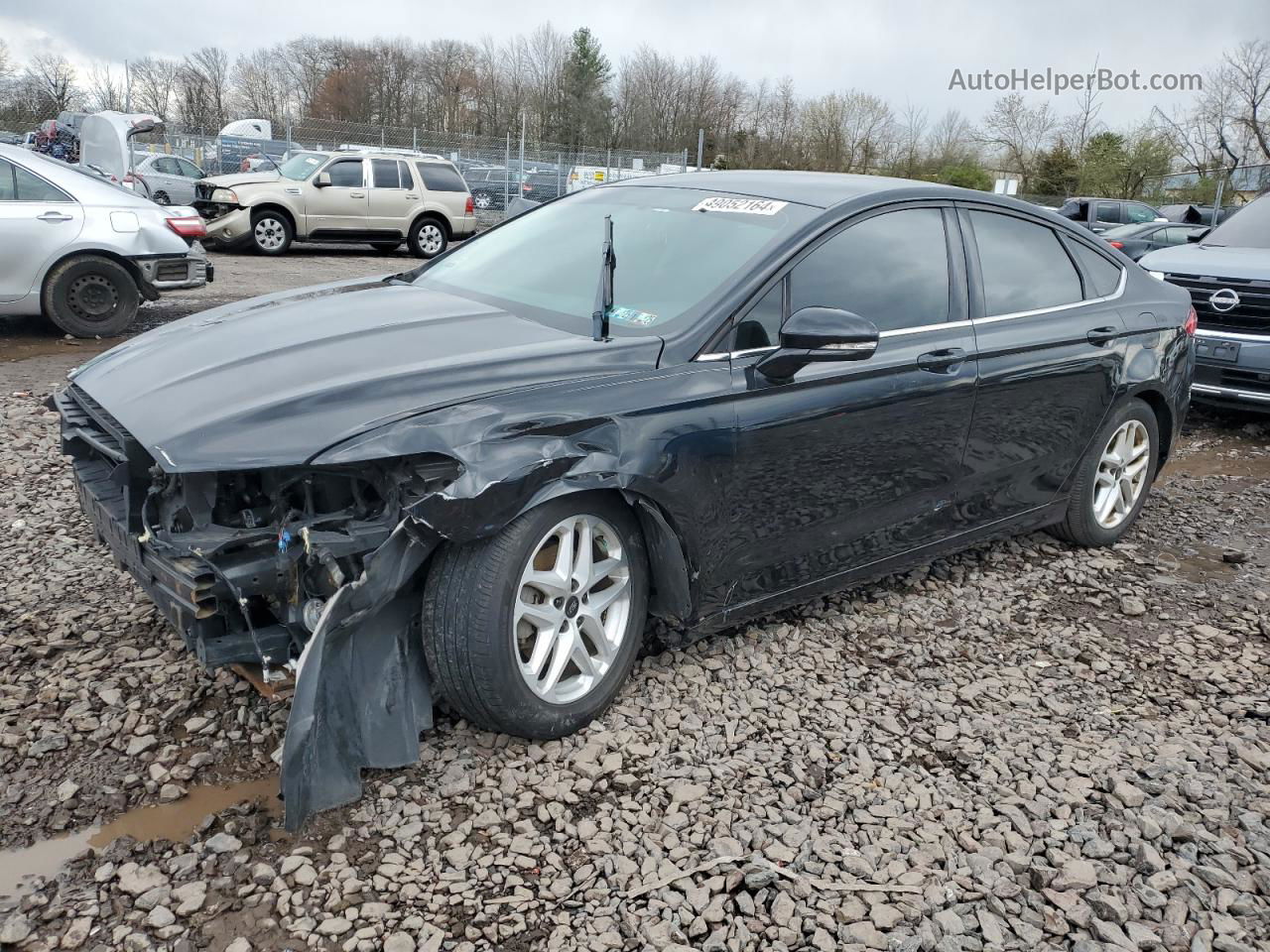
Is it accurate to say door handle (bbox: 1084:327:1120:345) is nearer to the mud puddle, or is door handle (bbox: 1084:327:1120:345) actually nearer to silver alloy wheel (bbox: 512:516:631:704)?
silver alloy wheel (bbox: 512:516:631:704)

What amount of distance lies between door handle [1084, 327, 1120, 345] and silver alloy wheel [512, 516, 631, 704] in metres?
2.56

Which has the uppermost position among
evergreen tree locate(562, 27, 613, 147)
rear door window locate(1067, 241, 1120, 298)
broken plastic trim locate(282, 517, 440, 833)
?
evergreen tree locate(562, 27, 613, 147)

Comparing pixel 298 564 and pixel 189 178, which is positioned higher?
pixel 189 178

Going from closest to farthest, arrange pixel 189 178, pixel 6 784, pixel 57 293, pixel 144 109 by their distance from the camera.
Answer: pixel 6 784 → pixel 57 293 → pixel 189 178 → pixel 144 109

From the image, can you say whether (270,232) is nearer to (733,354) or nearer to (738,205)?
(738,205)

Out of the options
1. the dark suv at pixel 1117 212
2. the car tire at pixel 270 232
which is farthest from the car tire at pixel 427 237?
the dark suv at pixel 1117 212

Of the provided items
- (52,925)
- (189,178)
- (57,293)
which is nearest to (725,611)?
(52,925)

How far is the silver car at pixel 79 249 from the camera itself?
322 inches

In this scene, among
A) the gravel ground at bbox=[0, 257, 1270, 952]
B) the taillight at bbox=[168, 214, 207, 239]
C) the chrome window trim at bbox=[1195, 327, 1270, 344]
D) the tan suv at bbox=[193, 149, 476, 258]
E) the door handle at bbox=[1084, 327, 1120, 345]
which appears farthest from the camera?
the tan suv at bbox=[193, 149, 476, 258]

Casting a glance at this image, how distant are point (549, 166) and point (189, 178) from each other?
954 centimetres

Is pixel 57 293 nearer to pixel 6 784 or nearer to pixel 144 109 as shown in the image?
pixel 6 784

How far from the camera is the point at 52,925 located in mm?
2299

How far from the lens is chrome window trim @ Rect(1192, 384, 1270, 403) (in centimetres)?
704

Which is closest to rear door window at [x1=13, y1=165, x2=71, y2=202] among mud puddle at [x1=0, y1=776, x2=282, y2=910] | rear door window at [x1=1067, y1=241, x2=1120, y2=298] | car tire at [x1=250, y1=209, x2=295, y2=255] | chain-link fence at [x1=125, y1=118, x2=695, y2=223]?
mud puddle at [x1=0, y1=776, x2=282, y2=910]
